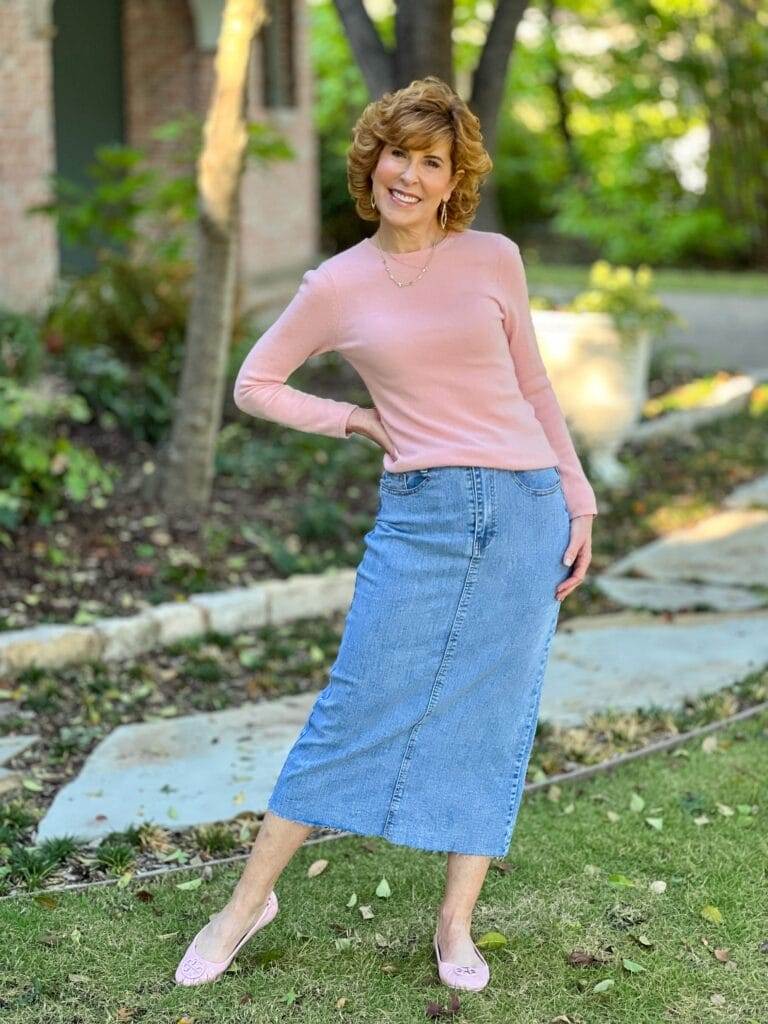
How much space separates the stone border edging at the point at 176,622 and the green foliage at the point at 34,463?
24.5 inches

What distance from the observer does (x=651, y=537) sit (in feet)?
23.1

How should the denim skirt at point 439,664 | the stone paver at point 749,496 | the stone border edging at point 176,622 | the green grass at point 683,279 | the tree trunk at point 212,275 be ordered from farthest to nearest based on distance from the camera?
the green grass at point 683,279 < the stone paver at point 749,496 < the tree trunk at point 212,275 < the stone border edging at point 176,622 < the denim skirt at point 439,664

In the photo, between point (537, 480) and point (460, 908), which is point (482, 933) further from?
point (537, 480)

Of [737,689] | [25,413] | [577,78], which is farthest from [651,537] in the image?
[577,78]

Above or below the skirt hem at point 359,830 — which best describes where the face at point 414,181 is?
above

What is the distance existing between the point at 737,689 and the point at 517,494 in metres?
2.21

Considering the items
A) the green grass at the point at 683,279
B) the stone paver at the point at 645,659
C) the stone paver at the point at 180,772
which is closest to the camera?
the stone paver at the point at 180,772

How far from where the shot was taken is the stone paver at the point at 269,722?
3.90 metres

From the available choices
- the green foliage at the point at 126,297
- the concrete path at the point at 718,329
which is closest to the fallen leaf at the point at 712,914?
the green foliage at the point at 126,297

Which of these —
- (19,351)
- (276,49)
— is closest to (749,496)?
(19,351)

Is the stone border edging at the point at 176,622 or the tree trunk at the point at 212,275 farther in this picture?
the tree trunk at the point at 212,275

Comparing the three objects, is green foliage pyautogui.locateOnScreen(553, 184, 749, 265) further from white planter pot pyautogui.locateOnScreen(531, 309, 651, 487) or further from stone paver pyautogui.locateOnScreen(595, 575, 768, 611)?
stone paver pyautogui.locateOnScreen(595, 575, 768, 611)

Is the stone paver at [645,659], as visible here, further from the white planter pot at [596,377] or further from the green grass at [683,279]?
the green grass at [683,279]

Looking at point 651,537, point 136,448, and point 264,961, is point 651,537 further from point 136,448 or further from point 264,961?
point 264,961
